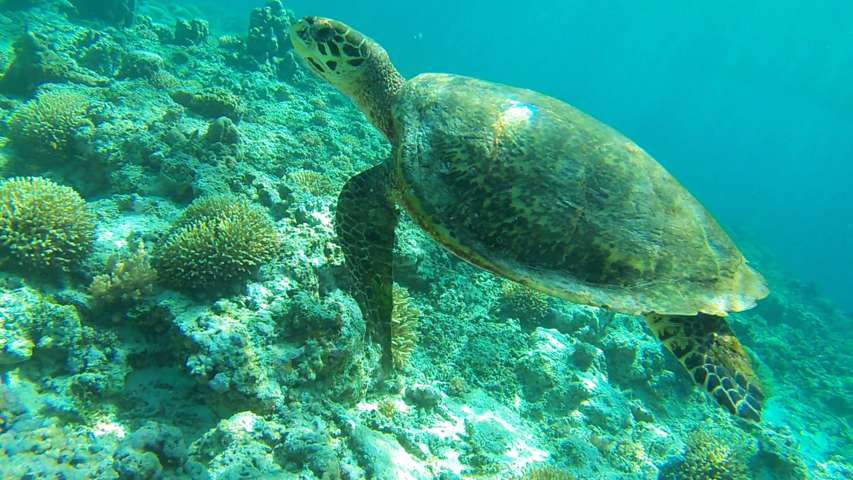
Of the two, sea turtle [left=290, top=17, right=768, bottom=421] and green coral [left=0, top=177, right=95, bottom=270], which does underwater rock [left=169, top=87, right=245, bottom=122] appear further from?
sea turtle [left=290, top=17, right=768, bottom=421]

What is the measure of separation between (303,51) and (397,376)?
3.72 meters

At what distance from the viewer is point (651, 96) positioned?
110m

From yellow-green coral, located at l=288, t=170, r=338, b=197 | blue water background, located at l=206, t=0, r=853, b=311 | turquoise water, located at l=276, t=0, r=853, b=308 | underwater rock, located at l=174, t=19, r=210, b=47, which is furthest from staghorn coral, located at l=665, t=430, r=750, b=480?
turquoise water, located at l=276, t=0, r=853, b=308

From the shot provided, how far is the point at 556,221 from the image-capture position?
106 inches

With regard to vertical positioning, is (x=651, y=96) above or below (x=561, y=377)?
above

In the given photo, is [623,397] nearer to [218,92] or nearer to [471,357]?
[471,357]

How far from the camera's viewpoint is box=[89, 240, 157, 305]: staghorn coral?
335 cm

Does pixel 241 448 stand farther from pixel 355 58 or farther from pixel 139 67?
pixel 139 67

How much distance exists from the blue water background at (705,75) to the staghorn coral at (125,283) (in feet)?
129

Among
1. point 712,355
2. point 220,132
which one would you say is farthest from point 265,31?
point 712,355

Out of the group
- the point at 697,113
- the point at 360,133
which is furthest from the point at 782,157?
the point at 360,133

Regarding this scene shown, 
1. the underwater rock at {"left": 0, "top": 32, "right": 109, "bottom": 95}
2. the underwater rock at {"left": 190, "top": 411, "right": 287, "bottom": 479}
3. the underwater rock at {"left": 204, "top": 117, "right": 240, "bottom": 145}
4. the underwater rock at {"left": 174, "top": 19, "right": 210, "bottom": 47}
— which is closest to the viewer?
the underwater rock at {"left": 190, "top": 411, "right": 287, "bottom": 479}

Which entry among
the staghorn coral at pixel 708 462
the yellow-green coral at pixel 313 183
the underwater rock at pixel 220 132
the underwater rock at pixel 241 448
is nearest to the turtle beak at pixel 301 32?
the yellow-green coral at pixel 313 183

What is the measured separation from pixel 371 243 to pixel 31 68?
911 cm
